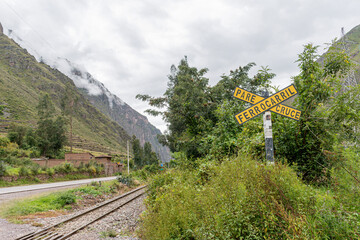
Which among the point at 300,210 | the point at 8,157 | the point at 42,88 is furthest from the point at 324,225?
the point at 42,88

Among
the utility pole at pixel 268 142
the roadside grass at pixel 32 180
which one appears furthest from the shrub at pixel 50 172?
the utility pole at pixel 268 142

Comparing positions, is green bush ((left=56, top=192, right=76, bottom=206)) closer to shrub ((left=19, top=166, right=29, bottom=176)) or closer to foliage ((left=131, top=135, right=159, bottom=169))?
shrub ((left=19, top=166, right=29, bottom=176))

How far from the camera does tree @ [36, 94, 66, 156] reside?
46688 millimetres

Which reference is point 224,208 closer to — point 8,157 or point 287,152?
point 287,152

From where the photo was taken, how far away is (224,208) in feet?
10.1

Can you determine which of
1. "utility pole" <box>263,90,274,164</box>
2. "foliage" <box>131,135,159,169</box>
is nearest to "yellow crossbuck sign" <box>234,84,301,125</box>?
"utility pole" <box>263,90,274,164</box>

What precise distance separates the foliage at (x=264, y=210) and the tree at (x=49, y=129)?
51.0m

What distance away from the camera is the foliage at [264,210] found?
240 centimetres

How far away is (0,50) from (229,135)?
194 m

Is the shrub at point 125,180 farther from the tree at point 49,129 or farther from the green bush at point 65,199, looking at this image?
the tree at point 49,129

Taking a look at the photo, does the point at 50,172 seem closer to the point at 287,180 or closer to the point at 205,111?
the point at 205,111

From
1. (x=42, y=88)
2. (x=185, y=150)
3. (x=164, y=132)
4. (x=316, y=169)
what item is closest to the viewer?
(x=316, y=169)

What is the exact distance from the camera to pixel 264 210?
279cm

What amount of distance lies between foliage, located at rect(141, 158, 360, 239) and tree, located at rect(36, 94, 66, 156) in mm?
50981
